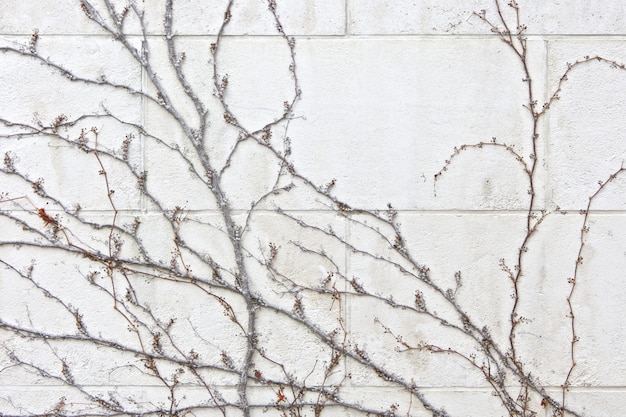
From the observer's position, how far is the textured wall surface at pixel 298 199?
10.2 ft

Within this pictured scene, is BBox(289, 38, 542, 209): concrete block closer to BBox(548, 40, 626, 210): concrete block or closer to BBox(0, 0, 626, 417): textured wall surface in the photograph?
BBox(0, 0, 626, 417): textured wall surface

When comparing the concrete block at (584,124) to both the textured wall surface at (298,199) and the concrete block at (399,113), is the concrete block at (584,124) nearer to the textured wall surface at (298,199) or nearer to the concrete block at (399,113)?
the textured wall surface at (298,199)

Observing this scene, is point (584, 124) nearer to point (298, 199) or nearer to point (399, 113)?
point (399, 113)

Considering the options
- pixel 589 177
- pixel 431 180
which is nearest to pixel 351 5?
pixel 431 180

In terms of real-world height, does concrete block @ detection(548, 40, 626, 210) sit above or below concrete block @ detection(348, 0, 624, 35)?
below

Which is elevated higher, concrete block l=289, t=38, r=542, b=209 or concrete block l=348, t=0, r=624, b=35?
concrete block l=348, t=0, r=624, b=35

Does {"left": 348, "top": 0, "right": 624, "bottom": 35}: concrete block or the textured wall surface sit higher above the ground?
{"left": 348, "top": 0, "right": 624, "bottom": 35}: concrete block

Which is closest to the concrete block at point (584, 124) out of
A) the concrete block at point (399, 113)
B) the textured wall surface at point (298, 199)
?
the textured wall surface at point (298, 199)

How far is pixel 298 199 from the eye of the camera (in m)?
3.15

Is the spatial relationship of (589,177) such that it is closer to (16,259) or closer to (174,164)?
(174,164)

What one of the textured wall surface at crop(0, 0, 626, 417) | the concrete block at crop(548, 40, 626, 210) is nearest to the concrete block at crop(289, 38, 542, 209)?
the textured wall surface at crop(0, 0, 626, 417)

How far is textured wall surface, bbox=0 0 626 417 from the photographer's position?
3.12 metres

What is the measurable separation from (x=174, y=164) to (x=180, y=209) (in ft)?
0.67

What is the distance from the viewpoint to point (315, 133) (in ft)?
10.3
